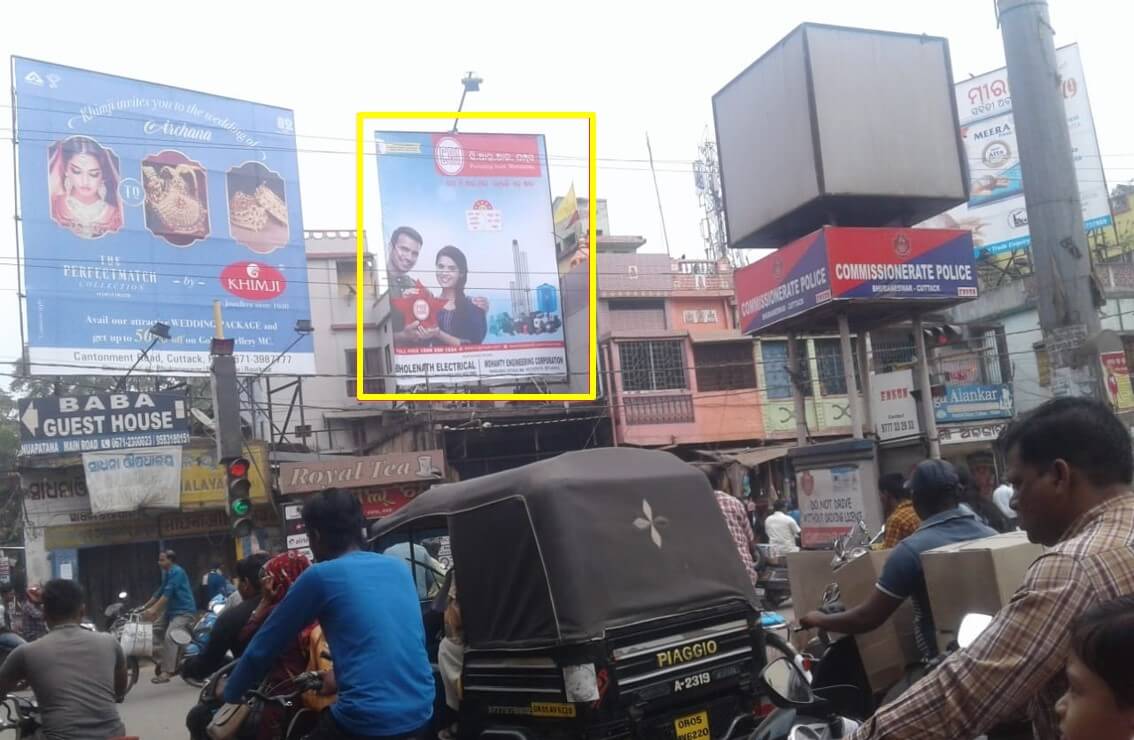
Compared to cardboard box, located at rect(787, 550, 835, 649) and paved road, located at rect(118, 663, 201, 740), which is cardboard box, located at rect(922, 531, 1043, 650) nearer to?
cardboard box, located at rect(787, 550, 835, 649)

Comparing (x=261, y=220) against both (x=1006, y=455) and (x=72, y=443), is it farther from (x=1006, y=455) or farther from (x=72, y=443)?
(x=1006, y=455)

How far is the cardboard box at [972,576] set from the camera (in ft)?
10.7

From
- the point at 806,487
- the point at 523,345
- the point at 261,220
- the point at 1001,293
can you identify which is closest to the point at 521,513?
the point at 806,487

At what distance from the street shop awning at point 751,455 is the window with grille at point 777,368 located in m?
1.76

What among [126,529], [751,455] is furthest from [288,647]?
[751,455]

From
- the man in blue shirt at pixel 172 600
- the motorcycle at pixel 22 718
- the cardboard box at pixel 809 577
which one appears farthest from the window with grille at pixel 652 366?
the motorcycle at pixel 22 718

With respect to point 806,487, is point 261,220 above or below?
above

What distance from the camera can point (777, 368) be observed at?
91.7ft

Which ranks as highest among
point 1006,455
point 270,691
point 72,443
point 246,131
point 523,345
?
point 246,131

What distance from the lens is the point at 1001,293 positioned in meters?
27.0

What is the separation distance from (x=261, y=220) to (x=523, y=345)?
726 centimetres

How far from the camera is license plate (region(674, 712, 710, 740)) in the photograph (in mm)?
5121

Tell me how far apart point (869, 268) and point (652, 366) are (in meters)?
12.0

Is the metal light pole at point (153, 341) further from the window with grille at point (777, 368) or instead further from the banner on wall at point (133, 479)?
the window with grille at point (777, 368)
